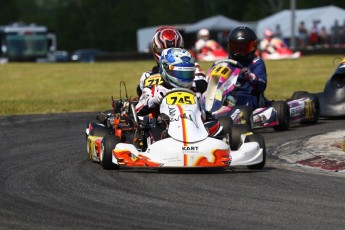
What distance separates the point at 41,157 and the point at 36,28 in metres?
41.5

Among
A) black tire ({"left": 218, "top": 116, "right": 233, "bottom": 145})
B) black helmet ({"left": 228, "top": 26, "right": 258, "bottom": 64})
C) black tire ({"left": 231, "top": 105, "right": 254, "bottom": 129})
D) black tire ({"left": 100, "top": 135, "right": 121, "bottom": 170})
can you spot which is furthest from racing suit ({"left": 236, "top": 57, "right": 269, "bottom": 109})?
black tire ({"left": 100, "top": 135, "right": 121, "bottom": 170})

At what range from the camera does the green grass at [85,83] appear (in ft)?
68.6

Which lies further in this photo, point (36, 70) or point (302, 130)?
point (36, 70)

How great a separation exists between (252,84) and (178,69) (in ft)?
11.5

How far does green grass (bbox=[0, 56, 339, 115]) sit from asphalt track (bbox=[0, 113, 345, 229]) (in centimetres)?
928

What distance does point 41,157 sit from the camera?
1120 centimetres

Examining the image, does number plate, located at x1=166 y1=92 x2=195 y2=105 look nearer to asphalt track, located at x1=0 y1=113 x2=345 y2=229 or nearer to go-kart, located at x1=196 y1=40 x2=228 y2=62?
asphalt track, located at x1=0 y1=113 x2=345 y2=229

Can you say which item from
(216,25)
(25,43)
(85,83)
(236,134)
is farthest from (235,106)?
(216,25)

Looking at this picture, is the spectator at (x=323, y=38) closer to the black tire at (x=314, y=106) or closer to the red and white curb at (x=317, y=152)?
the black tire at (x=314, y=106)

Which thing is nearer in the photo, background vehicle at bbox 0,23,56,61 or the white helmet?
the white helmet

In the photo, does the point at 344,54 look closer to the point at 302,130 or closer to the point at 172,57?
the point at 302,130

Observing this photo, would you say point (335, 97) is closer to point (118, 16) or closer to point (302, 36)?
point (302, 36)

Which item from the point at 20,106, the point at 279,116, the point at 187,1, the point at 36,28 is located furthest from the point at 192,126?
the point at 187,1

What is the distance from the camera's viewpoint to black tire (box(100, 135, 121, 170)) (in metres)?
9.69
